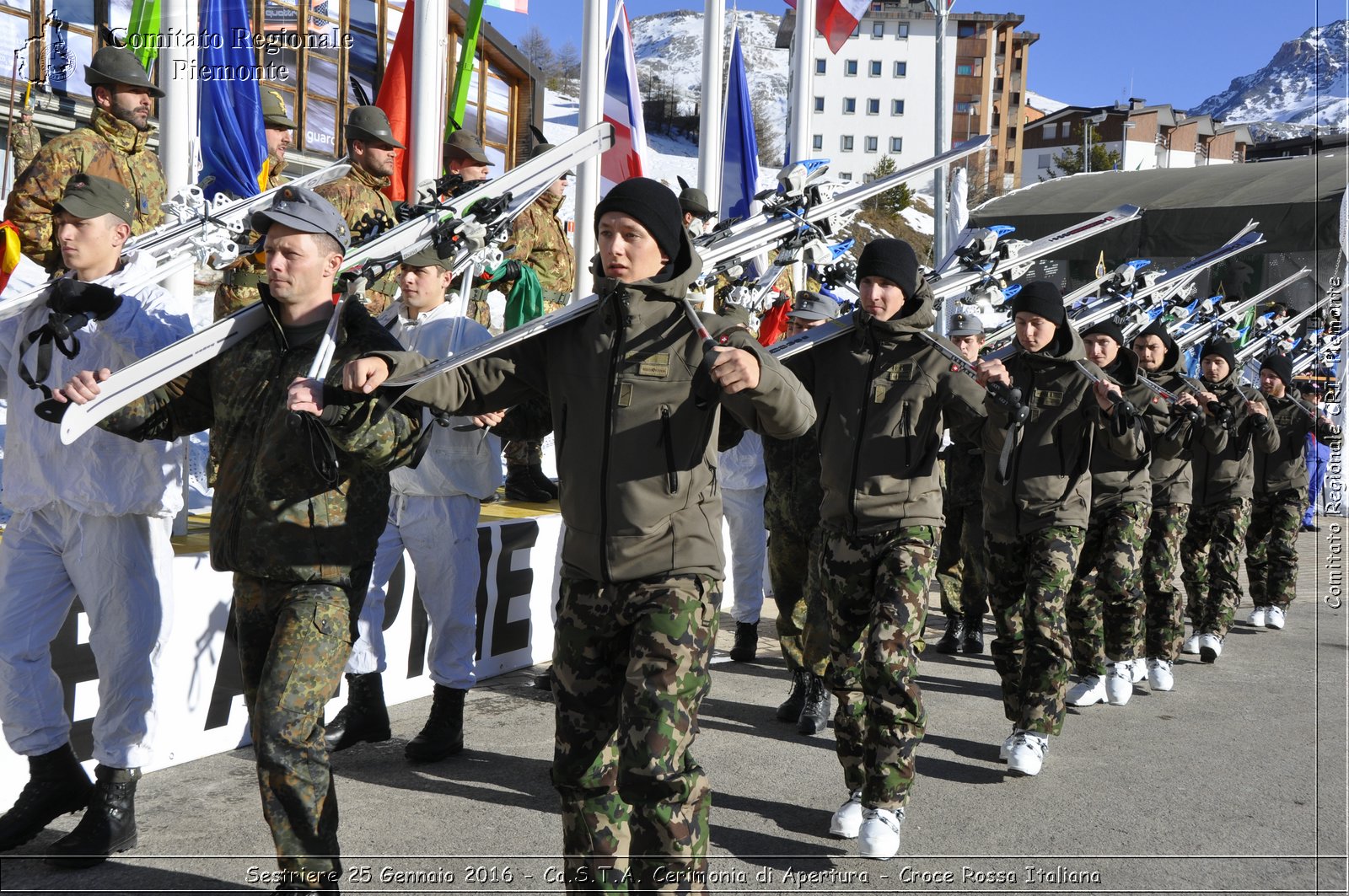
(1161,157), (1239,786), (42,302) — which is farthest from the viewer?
(1161,157)

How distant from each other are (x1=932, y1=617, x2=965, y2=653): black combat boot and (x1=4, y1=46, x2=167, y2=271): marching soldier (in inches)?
231

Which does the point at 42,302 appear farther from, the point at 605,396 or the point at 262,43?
the point at 262,43

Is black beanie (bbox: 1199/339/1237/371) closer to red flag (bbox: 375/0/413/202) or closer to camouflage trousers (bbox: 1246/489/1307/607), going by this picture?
camouflage trousers (bbox: 1246/489/1307/607)

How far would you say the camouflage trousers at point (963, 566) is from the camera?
877 cm

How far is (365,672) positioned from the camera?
5945 mm

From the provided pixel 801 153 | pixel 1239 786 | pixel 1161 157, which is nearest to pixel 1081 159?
pixel 1161 157

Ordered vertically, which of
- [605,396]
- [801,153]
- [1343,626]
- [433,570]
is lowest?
[1343,626]

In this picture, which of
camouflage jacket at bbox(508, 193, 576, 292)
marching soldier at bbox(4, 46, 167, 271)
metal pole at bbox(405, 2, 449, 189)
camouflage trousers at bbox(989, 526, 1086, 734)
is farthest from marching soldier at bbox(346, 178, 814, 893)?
metal pole at bbox(405, 2, 449, 189)

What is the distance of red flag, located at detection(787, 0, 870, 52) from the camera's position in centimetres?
1417

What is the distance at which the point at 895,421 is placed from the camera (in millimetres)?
5105

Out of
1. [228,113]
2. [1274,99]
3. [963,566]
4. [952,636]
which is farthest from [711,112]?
[1274,99]

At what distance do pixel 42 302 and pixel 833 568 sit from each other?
3.15 m

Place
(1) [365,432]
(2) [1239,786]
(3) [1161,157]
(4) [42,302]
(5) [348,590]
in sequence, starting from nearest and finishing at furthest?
(1) [365,432], (5) [348,590], (4) [42,302], (2) [1239,786], (3) [1161,157]

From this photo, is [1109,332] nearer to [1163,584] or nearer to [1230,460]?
[1163,584]
